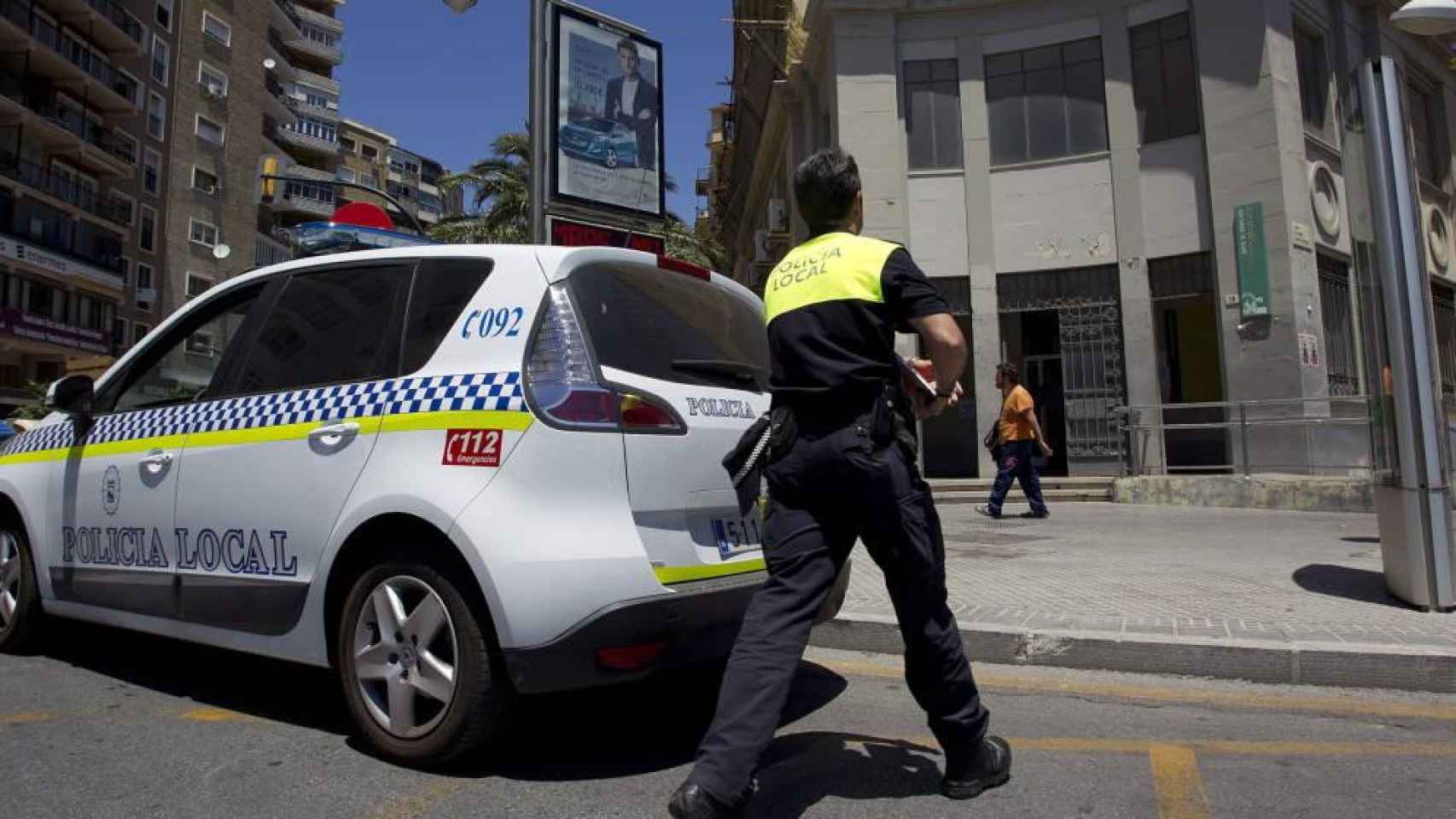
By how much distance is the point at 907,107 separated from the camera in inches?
684

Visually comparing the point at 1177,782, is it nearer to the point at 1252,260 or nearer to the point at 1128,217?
the point at 1252,260

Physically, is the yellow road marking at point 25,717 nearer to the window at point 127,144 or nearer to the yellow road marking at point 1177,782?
Answer: the yellow road marking at point 1177,782

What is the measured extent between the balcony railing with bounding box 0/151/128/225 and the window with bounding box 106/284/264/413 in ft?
137

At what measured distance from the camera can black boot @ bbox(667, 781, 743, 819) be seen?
91.2 inches

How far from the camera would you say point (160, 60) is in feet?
150

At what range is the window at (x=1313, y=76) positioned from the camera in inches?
633

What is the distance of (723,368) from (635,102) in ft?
27.2

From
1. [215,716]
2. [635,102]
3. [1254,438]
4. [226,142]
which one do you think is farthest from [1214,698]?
[226,142]

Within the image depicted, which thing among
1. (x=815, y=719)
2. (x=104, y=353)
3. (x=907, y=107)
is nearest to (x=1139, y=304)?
(x=907, y=107)

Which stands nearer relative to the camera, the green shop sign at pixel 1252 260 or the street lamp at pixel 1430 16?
the street lamp at pixel 1430 16

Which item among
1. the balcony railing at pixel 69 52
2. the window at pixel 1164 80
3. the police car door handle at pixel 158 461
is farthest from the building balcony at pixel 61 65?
the police car door handle at pixel 158 461

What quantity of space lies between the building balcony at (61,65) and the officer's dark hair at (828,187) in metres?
45.4

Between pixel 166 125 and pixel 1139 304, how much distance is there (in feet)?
154

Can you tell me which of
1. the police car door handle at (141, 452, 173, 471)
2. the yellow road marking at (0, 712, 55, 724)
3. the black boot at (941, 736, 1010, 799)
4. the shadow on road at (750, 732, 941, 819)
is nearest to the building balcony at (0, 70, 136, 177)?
the police car door handle at (141, 452, 173, 471)
